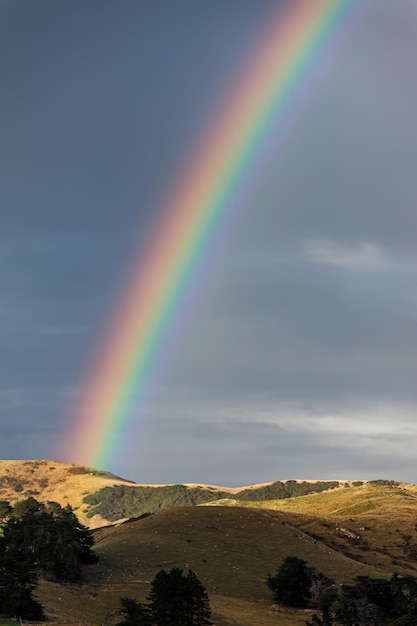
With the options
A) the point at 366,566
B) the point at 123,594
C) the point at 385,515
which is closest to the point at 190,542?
the point at 366,566

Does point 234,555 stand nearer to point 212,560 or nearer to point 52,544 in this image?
point 212,560

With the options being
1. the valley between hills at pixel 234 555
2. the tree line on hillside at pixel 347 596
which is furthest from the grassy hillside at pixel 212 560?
the tree line on hillside at pixel 347 596

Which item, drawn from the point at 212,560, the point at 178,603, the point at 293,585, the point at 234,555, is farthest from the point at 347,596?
the point at 234,555

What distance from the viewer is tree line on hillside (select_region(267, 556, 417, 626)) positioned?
6919 centimetres

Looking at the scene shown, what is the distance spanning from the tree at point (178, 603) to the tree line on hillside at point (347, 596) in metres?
9.65

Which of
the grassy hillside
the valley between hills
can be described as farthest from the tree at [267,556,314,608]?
the grassy hillside

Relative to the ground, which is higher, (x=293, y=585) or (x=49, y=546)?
(x=49, y=546)

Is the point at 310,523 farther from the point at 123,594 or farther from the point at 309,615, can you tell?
the point at 123,594

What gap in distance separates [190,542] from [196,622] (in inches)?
1632

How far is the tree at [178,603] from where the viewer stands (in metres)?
60.6

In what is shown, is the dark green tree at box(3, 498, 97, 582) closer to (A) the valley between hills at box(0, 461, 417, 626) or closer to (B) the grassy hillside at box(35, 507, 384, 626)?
(A) the valley between hills at box(0, 461, 417, 626)

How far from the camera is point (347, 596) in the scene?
7088cm

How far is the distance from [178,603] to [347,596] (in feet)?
61.2

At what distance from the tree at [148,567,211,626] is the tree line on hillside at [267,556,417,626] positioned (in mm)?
9648
